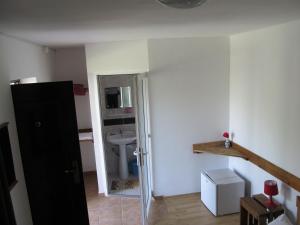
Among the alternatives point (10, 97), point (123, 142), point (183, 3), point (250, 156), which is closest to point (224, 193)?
point (250, 156)

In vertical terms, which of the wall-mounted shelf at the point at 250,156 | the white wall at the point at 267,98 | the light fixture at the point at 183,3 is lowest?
the wall-mounted shelf at the point at 250,156

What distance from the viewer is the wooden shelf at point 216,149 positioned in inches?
147

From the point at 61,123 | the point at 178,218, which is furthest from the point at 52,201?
the point at 178,218

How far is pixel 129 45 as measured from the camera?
374cm

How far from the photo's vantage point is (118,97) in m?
4.66

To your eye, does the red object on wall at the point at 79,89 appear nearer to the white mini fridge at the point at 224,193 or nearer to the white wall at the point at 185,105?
the white wall at the point at 185,105

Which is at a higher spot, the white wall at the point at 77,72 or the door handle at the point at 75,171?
the white wall at the point at 77,72

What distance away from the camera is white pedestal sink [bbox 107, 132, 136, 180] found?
4510 millimetres

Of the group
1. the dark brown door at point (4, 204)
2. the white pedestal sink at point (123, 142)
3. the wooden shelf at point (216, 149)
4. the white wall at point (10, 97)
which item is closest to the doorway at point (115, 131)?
the white pedestal sink at point (123, 142)

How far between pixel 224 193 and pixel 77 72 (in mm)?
3018

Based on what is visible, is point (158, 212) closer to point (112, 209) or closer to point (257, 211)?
point (112, 209)

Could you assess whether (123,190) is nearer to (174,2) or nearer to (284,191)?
(284,191)

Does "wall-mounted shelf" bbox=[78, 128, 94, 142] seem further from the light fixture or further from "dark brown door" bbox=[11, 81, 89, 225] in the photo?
the light fixture

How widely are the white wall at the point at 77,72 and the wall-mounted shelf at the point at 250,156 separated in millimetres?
1988
